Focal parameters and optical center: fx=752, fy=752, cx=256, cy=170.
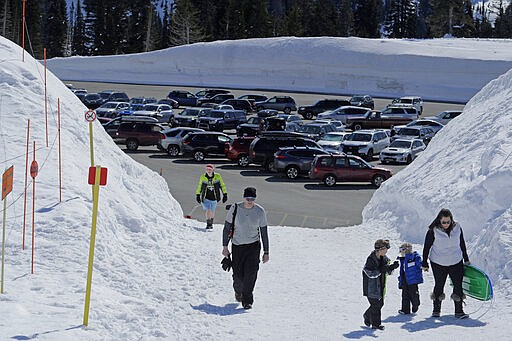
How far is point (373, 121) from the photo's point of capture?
149 feet

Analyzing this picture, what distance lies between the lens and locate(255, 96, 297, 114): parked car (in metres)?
54.0

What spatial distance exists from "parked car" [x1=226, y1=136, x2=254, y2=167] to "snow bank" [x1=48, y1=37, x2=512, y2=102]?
3378cm


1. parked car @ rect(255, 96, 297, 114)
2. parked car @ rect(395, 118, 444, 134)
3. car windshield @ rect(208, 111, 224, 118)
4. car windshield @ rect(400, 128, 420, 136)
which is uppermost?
parked car @ rect(255, 96, 297, 114)

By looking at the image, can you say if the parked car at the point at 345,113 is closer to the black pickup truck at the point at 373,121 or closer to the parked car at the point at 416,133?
the black pickup truck at the point at 373,121

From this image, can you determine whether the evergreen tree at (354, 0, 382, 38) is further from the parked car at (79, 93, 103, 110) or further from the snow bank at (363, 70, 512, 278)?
the snow bank at (363, 70, 512, 278)

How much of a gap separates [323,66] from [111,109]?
86.5 ft

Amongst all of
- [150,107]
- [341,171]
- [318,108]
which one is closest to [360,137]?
[341,171]

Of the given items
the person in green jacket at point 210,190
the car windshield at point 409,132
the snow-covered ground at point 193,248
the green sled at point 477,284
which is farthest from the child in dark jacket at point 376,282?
the car windshield at point 409,132

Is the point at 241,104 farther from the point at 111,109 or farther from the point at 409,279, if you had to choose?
the point at 409,279

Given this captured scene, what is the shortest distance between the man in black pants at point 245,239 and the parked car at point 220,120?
113ft

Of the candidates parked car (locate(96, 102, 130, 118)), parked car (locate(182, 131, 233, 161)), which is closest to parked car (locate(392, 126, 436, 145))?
parked car (locate(182, 131, 233, 161))

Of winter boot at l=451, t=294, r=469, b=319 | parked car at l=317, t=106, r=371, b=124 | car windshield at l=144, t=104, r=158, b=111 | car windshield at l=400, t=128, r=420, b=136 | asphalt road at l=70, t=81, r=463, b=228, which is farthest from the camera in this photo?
car windshield at l=144, t=104, r=158, b=111

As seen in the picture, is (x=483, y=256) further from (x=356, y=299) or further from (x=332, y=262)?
(x=332, y=262)

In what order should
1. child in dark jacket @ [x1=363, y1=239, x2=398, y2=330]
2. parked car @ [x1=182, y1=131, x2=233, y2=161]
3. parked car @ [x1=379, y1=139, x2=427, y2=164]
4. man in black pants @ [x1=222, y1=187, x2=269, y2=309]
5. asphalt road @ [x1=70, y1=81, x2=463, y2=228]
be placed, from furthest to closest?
parked car @ [x1=182, y1=131, x2=233, y2=161]
parked car @ [x1=379, y1=139, x2=427, y2=164]
asphalt road @ [x1=70, y1=81, x2=463, y2=228]
man in black pants @ [x1=222, y1=187, x2=269, y2=309]
child in dark jacket @ [x1=363, y1=239, x2=398, y2=330]
